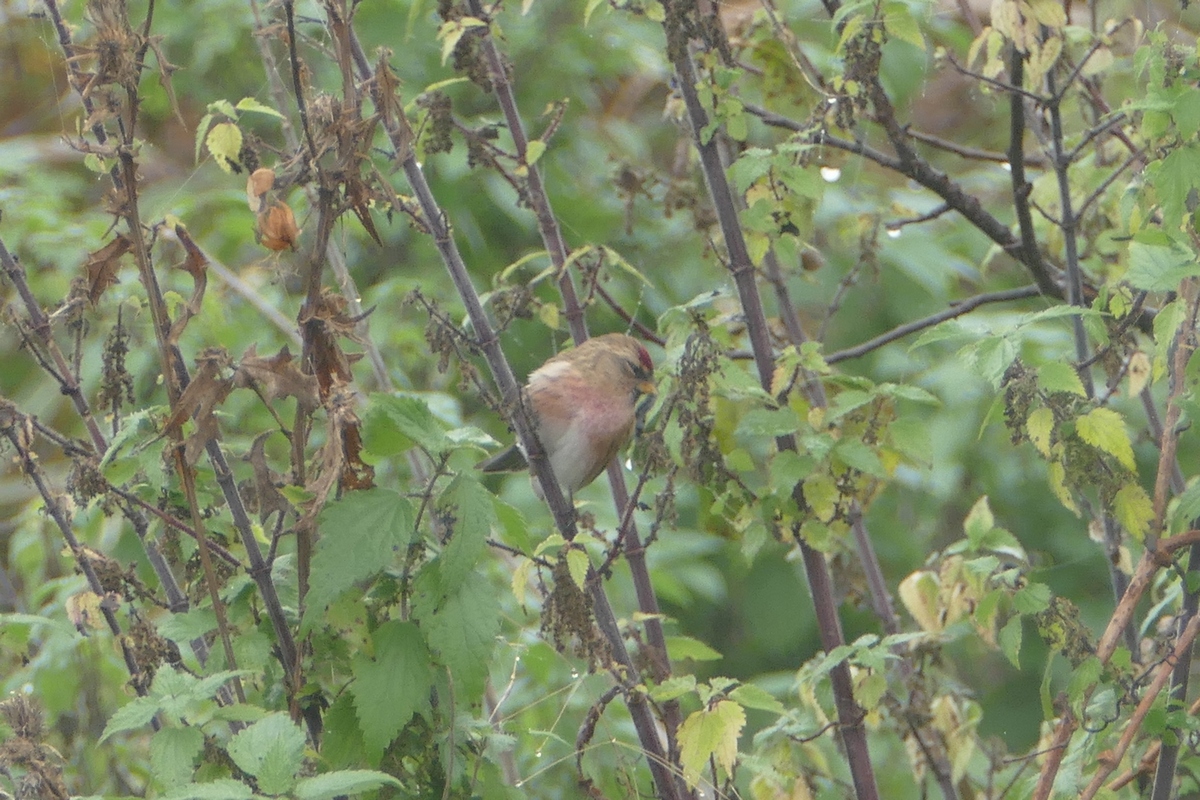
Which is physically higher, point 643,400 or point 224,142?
point 224,142

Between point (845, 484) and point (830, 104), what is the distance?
0.61 meters

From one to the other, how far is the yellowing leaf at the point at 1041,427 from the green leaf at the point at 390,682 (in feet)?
2.68

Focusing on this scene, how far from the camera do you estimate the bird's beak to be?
2775 mm

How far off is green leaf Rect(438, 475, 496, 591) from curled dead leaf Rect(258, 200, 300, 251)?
1.17 ft

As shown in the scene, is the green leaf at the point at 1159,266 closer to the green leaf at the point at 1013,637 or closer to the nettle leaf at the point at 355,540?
the green leaf at the point at 1013,637

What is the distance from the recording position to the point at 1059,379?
1736 mm

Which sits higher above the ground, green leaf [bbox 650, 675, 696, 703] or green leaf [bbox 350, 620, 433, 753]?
green leaf [bbox 350, 620, 433, 753]

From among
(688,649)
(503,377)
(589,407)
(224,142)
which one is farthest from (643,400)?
(224,142)

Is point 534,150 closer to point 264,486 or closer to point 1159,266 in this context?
point 264,486

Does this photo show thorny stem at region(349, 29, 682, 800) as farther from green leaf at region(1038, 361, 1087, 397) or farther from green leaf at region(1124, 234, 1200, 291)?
green leaf at region(1124, 234, 1200, 291)

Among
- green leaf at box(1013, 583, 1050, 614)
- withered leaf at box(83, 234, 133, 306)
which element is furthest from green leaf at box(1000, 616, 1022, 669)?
withered leaf at box(83, 234, 133, 306)

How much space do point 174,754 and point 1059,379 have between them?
1.14 m

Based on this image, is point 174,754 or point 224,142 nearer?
point 174,754

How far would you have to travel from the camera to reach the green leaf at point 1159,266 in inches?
63.3
